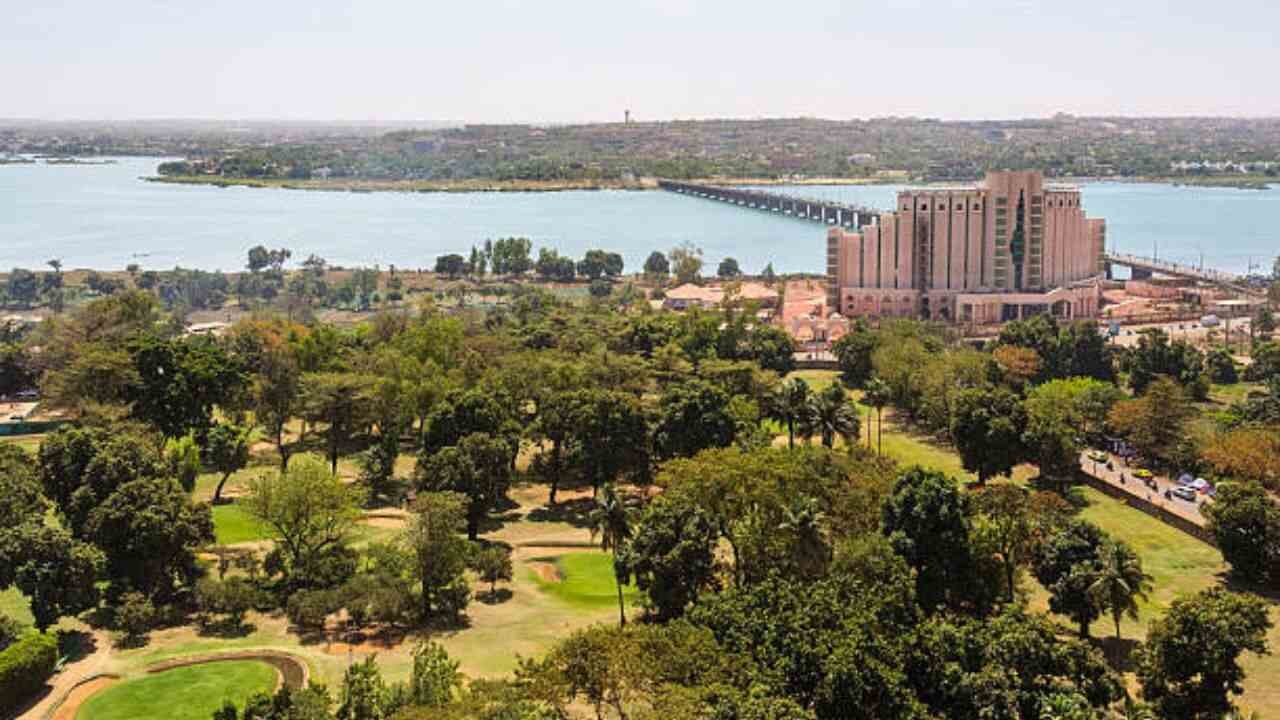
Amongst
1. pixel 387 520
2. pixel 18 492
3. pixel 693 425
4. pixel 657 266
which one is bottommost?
pixel 387 520

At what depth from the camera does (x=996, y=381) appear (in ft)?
141

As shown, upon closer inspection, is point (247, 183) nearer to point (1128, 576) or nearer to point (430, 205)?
point (430, 205)

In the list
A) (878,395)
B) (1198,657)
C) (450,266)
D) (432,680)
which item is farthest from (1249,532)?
(450,266)

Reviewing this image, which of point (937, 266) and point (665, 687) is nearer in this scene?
point (665, 687)

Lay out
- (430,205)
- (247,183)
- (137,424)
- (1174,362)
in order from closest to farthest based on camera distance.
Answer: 1. (137,424)
2. (1174,362)
3. (430,205)
4. (247,183)

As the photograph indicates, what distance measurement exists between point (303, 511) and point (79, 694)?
21.0ft

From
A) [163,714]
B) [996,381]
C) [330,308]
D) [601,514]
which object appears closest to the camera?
[163,714]

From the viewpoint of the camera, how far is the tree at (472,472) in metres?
31.4

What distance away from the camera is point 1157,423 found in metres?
36.7

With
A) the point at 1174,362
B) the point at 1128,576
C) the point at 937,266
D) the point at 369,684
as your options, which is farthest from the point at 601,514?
the point at 937,266

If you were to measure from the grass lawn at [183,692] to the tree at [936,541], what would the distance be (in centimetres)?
1284

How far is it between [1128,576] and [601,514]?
10599 mm

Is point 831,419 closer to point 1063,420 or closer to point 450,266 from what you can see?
point 1063,420

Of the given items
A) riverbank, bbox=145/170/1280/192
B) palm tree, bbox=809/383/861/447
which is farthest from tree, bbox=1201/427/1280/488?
riverbank, bbox=145/170/1280/192
